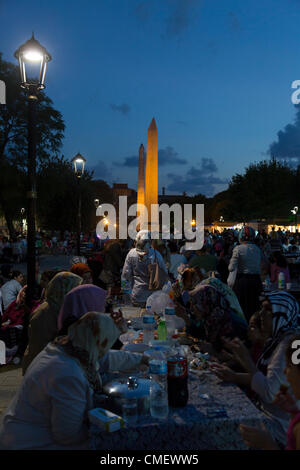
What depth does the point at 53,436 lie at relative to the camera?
2.26 m

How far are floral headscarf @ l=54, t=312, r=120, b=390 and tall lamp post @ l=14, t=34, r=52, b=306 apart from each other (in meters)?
3.41

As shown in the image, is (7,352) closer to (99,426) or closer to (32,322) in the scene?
(32,322)

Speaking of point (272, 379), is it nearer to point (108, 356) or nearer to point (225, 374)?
point (225, 374)

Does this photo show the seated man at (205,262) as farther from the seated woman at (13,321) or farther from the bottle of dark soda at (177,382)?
the bottle of dark soda at (177,382)

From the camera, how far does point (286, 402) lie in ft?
8.42

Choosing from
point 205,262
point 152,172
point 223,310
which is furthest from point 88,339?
point 152,172

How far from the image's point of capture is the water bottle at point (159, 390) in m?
2.34

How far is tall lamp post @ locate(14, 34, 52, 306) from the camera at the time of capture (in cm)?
526

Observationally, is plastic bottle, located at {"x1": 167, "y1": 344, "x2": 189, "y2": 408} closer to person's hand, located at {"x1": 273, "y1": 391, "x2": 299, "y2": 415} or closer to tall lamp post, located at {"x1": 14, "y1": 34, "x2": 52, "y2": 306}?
person's hand, located at {"x1": 273, "y1": 391, "x2": 299, "y2": 415}

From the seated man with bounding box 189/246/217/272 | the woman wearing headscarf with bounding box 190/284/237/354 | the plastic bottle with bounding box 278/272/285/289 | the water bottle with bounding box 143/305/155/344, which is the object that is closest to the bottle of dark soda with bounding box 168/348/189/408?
the woman wearing headscarf with bounding box 190/284/237/354

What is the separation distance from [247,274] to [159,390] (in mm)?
5035

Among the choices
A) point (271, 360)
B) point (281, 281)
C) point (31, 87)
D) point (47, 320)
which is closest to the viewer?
point (271, 360)

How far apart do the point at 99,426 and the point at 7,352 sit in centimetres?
456

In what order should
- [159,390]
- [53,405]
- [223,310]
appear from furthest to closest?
[223,310], [159,390], [53,405]
